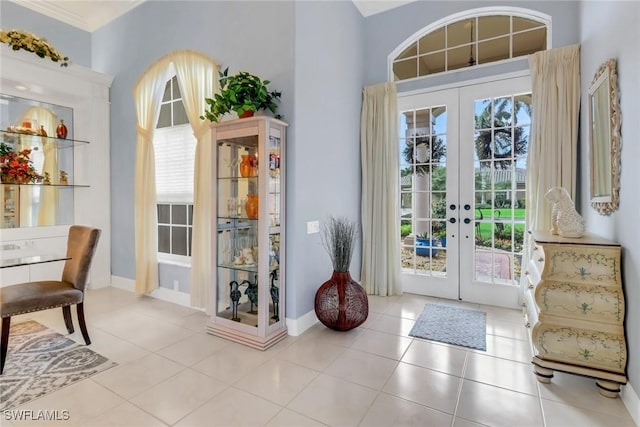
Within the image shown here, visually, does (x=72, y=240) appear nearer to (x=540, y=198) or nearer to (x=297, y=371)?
(x=297, y=371)

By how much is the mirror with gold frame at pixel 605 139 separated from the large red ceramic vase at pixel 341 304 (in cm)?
205

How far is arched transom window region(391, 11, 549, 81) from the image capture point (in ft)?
11.3

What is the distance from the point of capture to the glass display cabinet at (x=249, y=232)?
2693 millimetres

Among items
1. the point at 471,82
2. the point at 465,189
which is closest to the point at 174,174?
the point at 465,189

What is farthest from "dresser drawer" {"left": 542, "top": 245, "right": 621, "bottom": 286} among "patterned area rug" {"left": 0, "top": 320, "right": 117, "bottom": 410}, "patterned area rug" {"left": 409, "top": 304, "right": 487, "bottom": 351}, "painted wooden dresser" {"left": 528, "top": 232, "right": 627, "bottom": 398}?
"patterned area rug" {"left": 0, "top": 320, "right": 117, "bottom": 410}

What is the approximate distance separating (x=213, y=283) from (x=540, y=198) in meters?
3.35

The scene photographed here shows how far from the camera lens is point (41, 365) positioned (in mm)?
2367

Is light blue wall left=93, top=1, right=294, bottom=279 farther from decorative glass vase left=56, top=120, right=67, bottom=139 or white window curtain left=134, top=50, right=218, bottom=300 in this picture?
decorative glass vase left=56, top=120, right=67, bottom=139

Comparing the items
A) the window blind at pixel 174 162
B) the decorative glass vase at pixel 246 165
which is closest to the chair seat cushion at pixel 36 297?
the window blind at pixel 174 162

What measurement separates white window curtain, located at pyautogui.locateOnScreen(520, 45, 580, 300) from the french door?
0.20m

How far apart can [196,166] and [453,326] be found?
312 centimetres

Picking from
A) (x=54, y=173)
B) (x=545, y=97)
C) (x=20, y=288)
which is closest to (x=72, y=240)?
(x=20, y=288)

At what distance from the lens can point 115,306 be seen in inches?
145

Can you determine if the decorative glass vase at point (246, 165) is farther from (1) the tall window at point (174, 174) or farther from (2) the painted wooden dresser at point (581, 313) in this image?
(2) the painted wooden dresser at point (581, 313)
